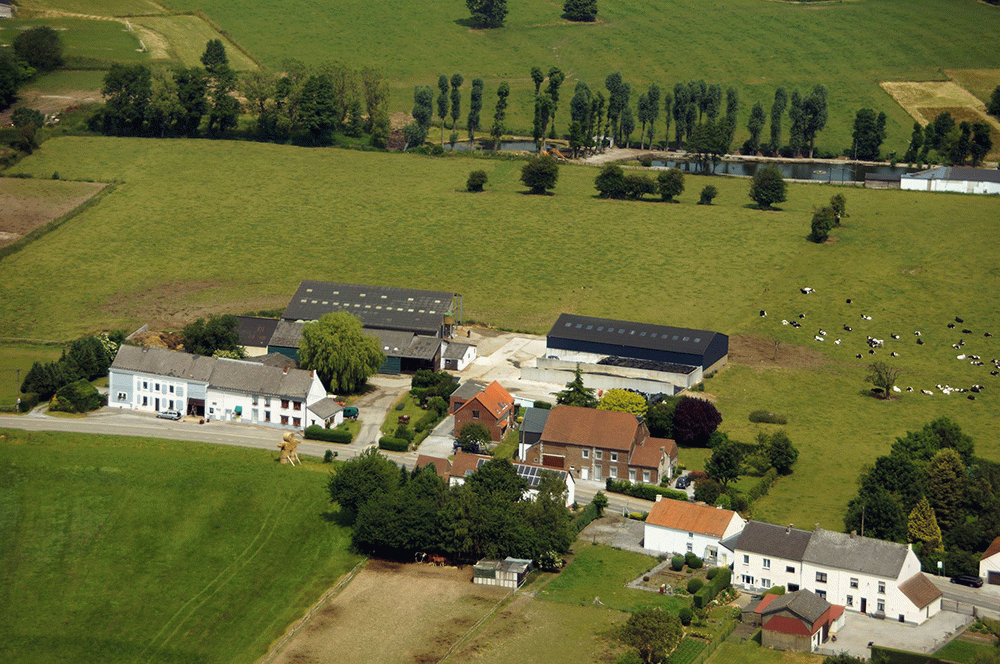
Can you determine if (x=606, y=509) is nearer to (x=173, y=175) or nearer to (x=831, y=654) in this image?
(x=831, y=654)

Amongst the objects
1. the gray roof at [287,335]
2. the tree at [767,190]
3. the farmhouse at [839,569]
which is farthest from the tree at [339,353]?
the tree at [767,190]

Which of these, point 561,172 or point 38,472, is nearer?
point 38,472

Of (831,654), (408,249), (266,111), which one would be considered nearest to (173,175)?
(266,111)

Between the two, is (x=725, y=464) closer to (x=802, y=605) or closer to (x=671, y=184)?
(x=802, y=605)

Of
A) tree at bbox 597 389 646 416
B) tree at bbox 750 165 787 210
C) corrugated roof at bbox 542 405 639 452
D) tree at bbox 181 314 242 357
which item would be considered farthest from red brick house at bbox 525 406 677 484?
tree at bbox 750 165 787 210

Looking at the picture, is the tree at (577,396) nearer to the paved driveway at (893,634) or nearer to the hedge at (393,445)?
the hedge at (393,445)

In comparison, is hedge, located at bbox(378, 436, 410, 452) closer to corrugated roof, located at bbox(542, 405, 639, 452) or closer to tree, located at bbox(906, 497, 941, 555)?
corrugated roof, located at bbox(542, 405, 639, 452)
